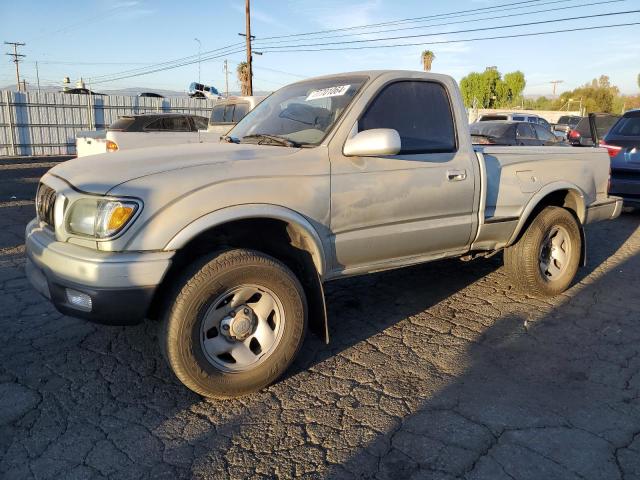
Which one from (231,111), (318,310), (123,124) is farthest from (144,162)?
(123,124)

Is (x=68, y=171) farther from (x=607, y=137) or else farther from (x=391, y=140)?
(x=607, y=137)

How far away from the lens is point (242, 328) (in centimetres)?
302

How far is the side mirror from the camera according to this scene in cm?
314

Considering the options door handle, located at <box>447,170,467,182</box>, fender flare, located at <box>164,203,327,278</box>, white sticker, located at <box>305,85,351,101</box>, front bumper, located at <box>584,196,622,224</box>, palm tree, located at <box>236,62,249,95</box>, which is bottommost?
front bumper, located at <box>584,196,622,224</box>

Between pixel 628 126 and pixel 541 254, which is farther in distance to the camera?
pixel 628 126

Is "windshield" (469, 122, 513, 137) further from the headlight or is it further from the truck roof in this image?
the headlight

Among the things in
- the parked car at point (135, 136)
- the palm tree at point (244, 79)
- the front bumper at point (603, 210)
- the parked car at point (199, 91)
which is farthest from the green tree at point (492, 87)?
the front bumper at point (603, 210)

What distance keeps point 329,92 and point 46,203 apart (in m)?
1.99

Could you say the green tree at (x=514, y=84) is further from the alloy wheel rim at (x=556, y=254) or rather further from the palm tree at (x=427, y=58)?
the alloy wheel rim at (x=556, y=254)

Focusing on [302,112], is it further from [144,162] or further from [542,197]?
[542,197]

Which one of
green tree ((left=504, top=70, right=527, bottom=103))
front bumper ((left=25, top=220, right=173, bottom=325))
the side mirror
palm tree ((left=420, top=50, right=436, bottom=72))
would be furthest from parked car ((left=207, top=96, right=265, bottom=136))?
green tree ((left=504, top=70, right=527, bottom=103))

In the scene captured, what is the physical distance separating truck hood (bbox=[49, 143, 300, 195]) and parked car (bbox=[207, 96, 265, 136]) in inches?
306

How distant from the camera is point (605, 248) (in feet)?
21.9

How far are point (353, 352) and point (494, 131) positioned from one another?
34.6 feet
